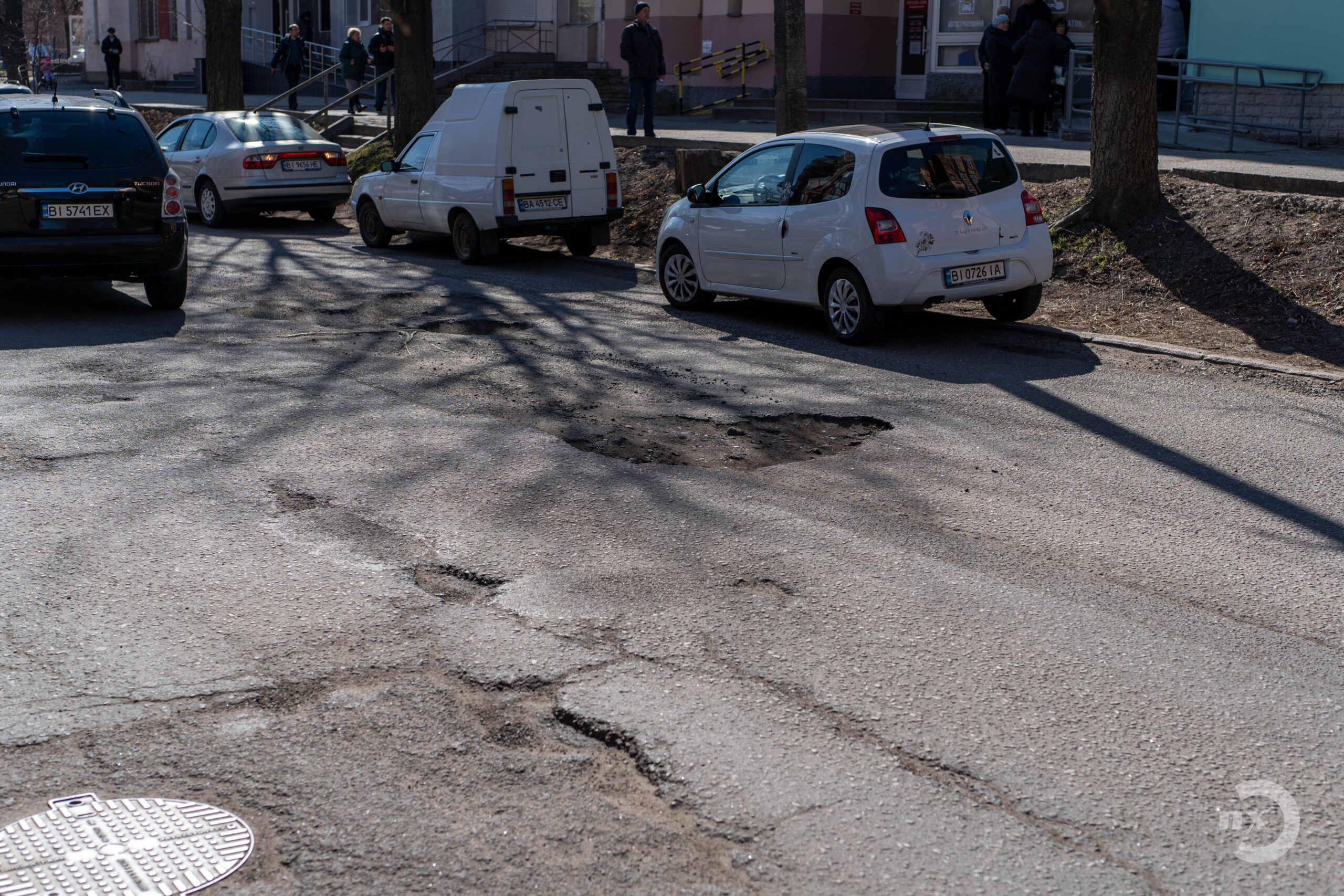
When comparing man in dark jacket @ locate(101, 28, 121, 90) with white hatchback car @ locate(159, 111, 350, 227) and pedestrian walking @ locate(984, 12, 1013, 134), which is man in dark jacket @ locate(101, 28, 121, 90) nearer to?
white hatchback car @ locate(159, 111, 350, 227)

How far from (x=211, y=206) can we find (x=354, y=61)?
11.2 meters

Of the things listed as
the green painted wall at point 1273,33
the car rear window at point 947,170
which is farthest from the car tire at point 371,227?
the green painted wall at point 1273,33

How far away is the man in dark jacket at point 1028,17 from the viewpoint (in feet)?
65.7

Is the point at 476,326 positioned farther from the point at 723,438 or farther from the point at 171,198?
the point at 723,438

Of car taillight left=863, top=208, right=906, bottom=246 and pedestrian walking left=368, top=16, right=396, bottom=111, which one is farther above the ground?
pedestrian walking left=368, top=16, right=396, bottom=111

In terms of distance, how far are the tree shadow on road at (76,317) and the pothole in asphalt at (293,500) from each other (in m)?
4.55

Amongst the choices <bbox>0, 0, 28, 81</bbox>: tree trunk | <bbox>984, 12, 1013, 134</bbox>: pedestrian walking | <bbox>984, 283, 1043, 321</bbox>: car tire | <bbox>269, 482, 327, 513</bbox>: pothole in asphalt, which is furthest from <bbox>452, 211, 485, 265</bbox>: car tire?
<bbox>0, 0, 28, 81</bbox>: tree trunk

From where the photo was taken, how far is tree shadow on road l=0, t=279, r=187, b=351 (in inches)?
409

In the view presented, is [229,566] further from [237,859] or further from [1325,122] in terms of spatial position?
[1325,122]

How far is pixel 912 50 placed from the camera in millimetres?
28812

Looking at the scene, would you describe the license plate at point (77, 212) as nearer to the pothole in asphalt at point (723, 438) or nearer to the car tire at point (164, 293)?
the car tire at point (164, 293)

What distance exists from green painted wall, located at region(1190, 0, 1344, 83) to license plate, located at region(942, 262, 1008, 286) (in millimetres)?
11176

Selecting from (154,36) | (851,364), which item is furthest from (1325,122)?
(154,36)

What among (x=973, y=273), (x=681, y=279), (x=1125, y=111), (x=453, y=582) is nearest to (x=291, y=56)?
(x=681, y=279)
